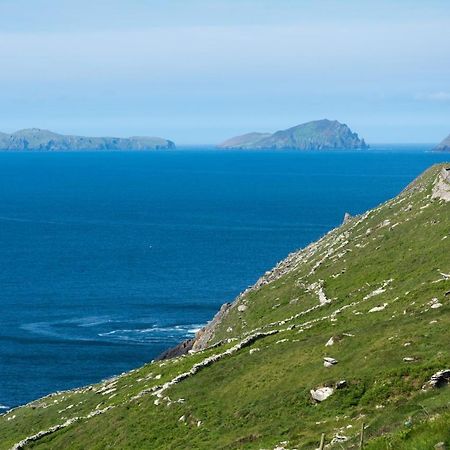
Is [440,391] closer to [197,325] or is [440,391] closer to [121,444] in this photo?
[121,444]

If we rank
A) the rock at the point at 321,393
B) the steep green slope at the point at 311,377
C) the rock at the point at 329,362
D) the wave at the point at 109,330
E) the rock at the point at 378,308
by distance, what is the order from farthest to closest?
the wave at the point at 109,330 < the rock at the point at 378,308 < the rock at the point at 329,362 < the rock at the point at 321,393 < the steep green slope at the point at 311,377

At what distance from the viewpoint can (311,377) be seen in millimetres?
49531

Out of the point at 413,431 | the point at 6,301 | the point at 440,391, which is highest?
the point at 413,431

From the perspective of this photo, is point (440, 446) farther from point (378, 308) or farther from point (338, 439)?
point (378, 308)

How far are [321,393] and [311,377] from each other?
3574 mm

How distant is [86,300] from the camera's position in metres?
164

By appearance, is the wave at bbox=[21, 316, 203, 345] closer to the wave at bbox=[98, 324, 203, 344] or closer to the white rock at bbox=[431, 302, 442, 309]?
the wave at bbox=[98, 324, 203, 344]

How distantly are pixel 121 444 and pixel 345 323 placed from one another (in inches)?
720

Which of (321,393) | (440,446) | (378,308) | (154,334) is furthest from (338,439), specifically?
(154,334)

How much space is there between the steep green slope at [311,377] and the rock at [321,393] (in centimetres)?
18

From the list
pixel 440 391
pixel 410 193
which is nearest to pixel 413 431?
pixel 440 391

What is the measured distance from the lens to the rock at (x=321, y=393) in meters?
45.6

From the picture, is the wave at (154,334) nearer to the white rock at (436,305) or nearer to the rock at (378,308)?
the rock at (378,308)

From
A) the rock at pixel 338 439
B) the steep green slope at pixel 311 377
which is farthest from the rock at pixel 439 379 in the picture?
the rock at pixel 338 439
